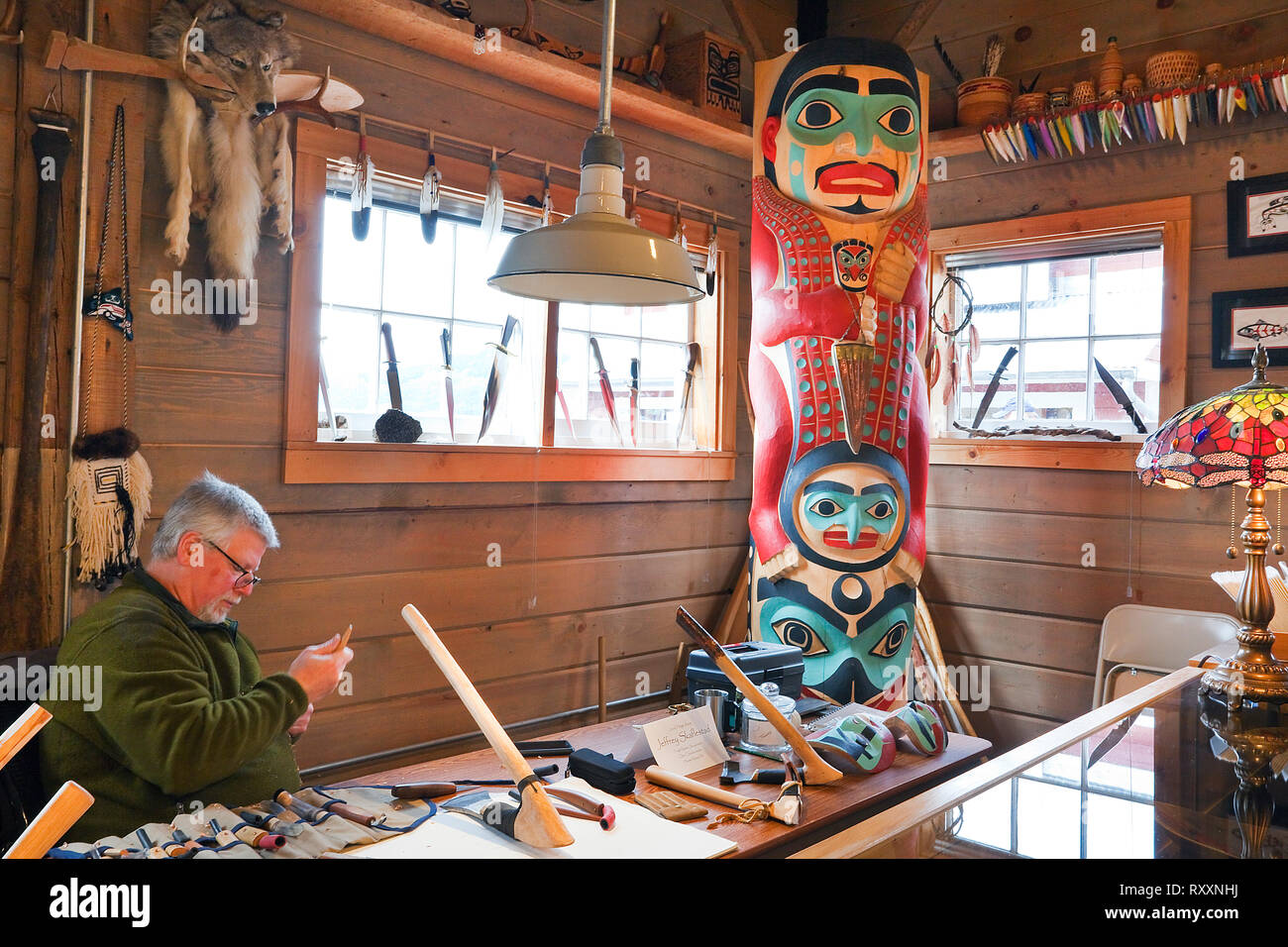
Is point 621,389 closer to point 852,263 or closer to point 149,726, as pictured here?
point 852,263

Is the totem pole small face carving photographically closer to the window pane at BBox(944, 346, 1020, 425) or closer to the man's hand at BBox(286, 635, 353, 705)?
the window pane at BBox(944, 346, 1020, 425)

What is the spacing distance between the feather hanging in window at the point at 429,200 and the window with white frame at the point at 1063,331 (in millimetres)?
2084

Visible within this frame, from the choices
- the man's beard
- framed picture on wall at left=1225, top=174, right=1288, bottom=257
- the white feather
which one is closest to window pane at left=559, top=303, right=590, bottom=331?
the white feather

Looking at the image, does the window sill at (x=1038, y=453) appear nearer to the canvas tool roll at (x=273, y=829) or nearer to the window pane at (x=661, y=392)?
the window pane at (x=661, y=392)

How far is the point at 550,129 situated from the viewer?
3.16m

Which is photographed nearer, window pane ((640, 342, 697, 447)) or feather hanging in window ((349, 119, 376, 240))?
feather hanging in window ((349, 119, 376, 240))

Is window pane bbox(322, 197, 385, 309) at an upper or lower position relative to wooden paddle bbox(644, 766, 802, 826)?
upper

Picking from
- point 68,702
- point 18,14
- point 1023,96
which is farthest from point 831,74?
point 68,702

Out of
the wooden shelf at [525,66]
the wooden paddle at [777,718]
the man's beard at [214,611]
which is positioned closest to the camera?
the man's beard at [214,611]

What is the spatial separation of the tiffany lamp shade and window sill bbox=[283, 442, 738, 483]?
68.6 inches

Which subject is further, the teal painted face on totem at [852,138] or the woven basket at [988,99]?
the woven basket at [988,99]

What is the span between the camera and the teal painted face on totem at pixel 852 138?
9.45 ft

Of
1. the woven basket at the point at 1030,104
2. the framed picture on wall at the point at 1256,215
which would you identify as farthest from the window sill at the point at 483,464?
the framed picture on wall at the point at 1256,215

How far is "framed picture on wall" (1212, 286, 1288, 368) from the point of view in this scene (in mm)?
3020
